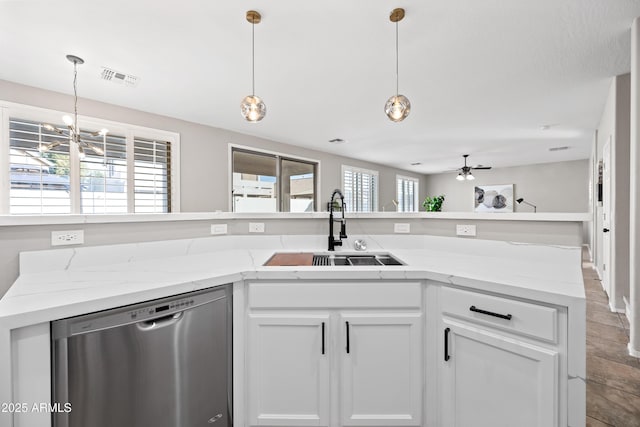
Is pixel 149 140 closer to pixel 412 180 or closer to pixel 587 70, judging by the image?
pixel 587 70

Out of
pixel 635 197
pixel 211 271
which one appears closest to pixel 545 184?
pixel 635 197

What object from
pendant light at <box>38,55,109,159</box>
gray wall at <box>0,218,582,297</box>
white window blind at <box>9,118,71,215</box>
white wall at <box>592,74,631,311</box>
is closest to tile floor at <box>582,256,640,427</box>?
white wall at <box>592,74,631,311</box>

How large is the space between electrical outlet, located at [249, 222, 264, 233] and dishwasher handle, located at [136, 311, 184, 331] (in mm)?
872

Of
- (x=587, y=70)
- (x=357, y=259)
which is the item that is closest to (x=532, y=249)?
(x=357, y=259)

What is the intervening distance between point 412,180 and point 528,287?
27.9 ft

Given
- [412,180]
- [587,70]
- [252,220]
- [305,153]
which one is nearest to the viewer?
[252,220]

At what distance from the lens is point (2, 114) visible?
2.69 metres

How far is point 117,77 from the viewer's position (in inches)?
105

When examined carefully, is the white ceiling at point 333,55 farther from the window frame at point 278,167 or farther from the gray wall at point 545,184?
the gray wall at point 545,184

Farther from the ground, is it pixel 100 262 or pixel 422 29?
pixel 422 29

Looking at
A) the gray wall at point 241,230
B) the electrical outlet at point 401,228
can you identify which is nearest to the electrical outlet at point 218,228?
the gray wall at point 241,230

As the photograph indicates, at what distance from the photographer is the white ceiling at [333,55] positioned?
183 cm

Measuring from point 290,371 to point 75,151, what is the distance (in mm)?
3423

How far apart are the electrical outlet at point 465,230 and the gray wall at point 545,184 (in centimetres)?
779
